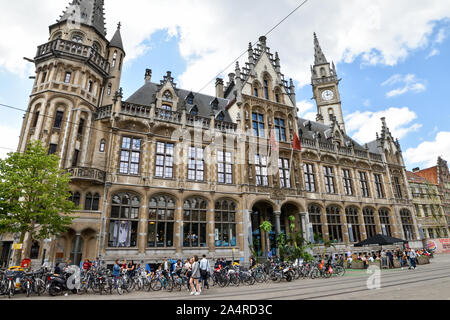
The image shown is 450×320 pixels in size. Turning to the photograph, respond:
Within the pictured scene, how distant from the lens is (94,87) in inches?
869

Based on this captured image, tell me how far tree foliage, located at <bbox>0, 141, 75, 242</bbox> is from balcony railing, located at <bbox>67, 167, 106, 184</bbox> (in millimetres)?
3250

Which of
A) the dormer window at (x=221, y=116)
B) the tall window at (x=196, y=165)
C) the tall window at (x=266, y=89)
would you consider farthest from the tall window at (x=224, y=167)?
the tall window at (x=266, y=89)

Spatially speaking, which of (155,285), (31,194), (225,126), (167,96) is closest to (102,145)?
(167,96)

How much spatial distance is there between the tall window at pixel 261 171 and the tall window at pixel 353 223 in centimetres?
1249

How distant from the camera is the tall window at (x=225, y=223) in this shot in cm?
2200

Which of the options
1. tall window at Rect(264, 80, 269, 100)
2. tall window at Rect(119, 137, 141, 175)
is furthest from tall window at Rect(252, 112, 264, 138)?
tall window at Rect(119, 137, 141, 175)

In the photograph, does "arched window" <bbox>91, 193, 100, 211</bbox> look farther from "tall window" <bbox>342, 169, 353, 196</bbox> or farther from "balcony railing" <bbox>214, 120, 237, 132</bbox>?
"tall window" <bbox>342, 169, 353, 196</bbox>

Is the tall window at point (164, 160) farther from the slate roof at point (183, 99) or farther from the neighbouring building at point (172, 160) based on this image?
the slate roof at point (183, 99)

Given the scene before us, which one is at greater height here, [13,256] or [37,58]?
[37,58]

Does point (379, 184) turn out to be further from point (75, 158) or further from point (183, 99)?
point (75, 158)

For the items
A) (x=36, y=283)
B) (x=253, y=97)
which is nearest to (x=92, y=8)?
(x=253, y=97)

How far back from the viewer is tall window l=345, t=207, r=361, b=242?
98.6 feet

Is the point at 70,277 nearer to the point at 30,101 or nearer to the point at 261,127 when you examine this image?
the point at 30,101

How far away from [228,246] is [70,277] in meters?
12.9
